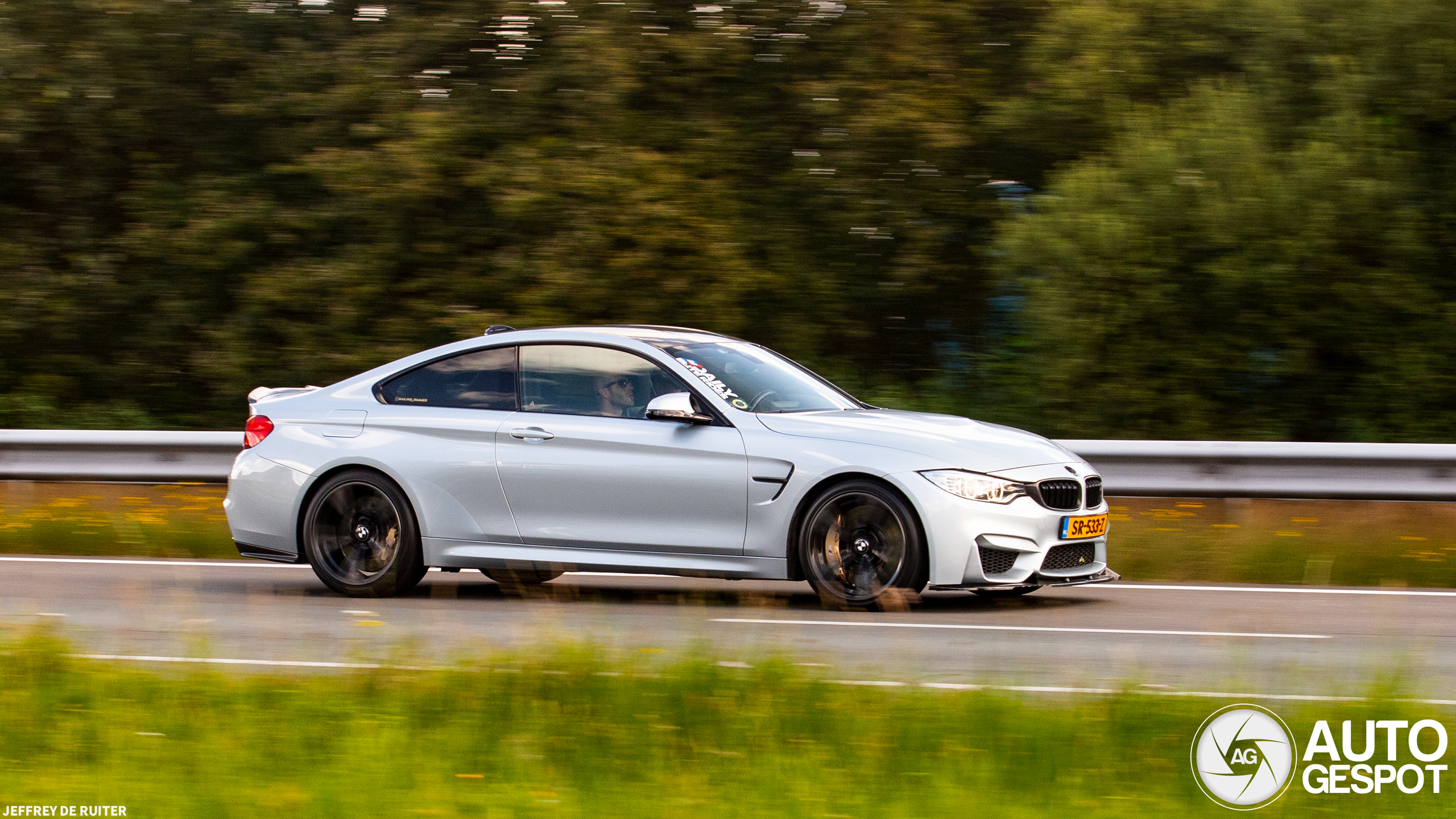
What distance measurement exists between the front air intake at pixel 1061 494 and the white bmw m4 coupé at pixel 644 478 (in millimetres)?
14

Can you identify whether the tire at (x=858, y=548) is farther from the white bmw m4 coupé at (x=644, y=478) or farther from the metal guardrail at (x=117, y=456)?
the metal guardrail at (x=117, y=456)

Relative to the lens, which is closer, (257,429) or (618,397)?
(618,397)

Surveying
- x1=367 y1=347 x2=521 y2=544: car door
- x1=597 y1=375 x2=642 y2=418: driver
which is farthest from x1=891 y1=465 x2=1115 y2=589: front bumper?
x1=367 y1=347 x2=521 y2=544: car door

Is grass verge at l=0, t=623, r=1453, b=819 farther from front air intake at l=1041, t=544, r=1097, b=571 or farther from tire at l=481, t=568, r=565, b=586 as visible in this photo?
tire at l=481, t=568, r=565, b=586

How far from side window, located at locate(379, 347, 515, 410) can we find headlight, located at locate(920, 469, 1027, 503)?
242 cm

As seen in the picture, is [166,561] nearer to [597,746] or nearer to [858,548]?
[858,548]

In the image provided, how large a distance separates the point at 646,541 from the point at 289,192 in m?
10.7

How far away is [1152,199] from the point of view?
14570 mm

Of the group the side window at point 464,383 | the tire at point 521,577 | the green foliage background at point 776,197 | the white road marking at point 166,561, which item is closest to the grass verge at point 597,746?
the side window at point 464,383

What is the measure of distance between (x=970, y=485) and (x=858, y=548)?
670mm

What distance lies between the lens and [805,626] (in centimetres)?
793

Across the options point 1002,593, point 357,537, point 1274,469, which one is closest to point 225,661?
point 357,537

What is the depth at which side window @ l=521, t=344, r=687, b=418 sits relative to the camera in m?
8.83

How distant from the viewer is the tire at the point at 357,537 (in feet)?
30.0
